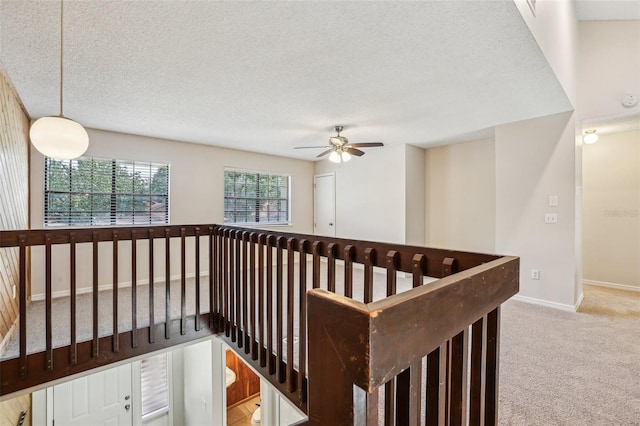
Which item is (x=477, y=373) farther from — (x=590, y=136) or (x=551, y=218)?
(x=590, y=136)

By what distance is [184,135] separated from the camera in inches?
171

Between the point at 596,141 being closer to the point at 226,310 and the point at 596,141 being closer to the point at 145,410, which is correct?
the point at 226,310

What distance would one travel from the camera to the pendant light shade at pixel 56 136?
151 centimetres

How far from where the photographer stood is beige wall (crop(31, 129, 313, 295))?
3.64 metres

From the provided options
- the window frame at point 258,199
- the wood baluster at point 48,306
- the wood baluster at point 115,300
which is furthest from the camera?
the window frame at point 258,199

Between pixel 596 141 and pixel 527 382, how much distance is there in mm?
4425

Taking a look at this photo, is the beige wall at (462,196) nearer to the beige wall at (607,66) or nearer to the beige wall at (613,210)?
the beige wall at (607,66)

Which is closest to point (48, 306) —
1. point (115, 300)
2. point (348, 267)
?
point (115, 300)

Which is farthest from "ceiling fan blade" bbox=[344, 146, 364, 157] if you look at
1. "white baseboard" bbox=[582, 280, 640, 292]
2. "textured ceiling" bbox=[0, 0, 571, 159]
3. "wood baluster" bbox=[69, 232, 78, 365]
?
"white baseboard" bbox=[582, 280, 640, 292]

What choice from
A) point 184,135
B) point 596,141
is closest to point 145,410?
point 184,135

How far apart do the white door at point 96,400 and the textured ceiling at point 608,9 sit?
7.52 meters

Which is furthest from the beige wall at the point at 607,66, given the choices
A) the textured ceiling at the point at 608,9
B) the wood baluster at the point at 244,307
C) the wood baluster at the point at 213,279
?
the wood baluster at the point at 213,279

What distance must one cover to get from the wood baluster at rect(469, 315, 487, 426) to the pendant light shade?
2092 mm

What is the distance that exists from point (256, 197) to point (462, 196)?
3.84 m
